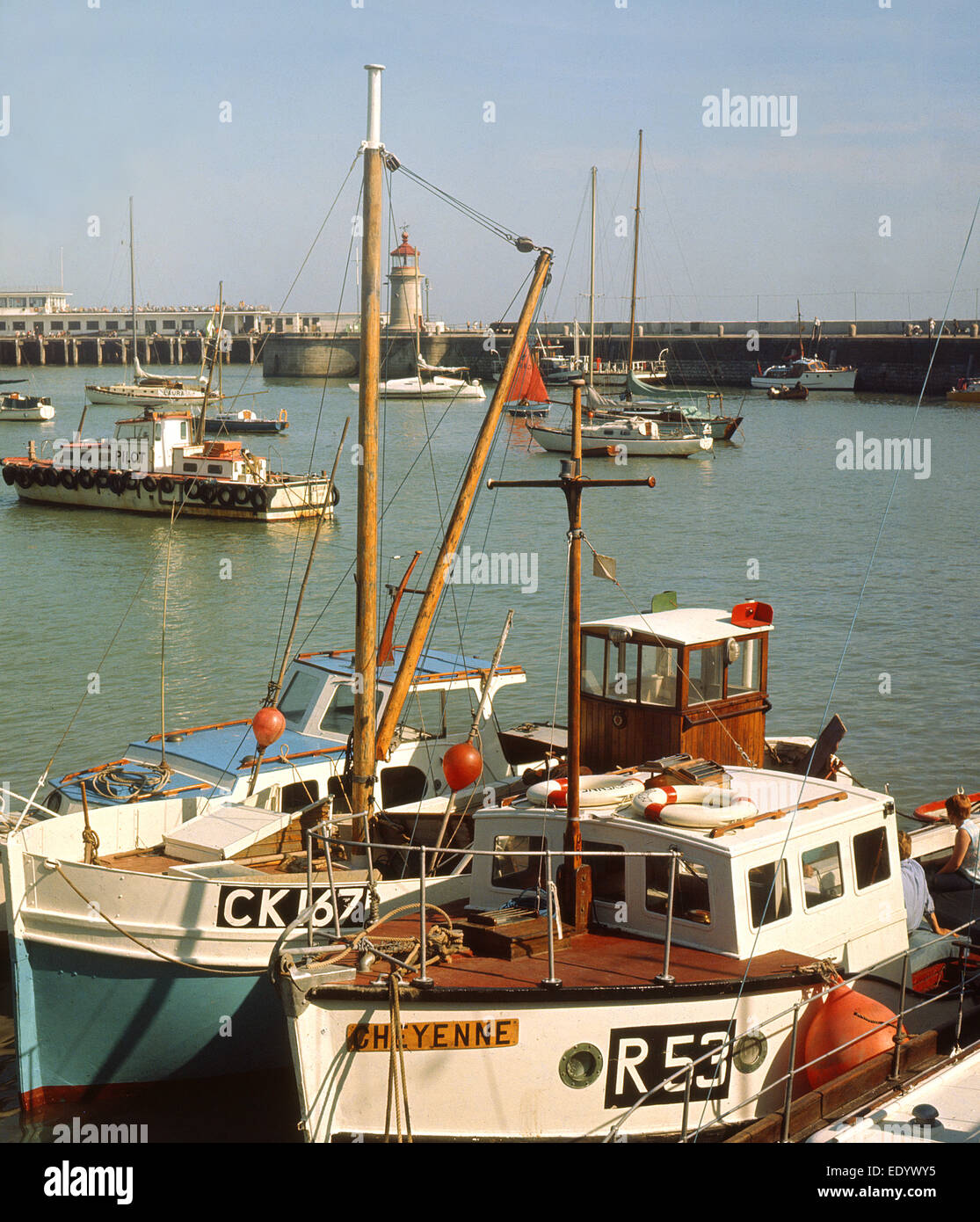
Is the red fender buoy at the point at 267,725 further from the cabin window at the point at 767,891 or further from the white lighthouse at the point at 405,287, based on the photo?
the white lighthouse at the point at 405,287

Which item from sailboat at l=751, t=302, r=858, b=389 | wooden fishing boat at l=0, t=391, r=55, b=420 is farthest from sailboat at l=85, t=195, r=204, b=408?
sailboat at l=751, t=302, r=858, b=389

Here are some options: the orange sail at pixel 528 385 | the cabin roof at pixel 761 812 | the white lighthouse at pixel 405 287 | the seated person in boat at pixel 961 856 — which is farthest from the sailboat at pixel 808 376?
the cabin roof at pixel 761 812

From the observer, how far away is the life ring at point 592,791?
36.5ft

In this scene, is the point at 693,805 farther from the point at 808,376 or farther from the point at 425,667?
the point at 808,376

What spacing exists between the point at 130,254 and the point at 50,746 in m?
79.5

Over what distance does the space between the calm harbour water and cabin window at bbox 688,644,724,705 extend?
17.5 feet

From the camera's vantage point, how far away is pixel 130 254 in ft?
308

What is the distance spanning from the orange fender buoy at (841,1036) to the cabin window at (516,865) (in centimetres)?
245

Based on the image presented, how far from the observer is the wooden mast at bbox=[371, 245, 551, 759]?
44.4 feet

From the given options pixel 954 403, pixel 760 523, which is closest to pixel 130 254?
pixel 954 403

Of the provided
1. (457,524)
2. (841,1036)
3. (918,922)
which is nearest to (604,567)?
(457,524)

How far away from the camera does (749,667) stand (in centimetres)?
1369

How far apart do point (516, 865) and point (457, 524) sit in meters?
4.22

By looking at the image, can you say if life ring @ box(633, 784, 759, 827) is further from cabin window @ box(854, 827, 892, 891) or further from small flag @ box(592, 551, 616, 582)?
small flag @ box(592, 551, 616, 582)
